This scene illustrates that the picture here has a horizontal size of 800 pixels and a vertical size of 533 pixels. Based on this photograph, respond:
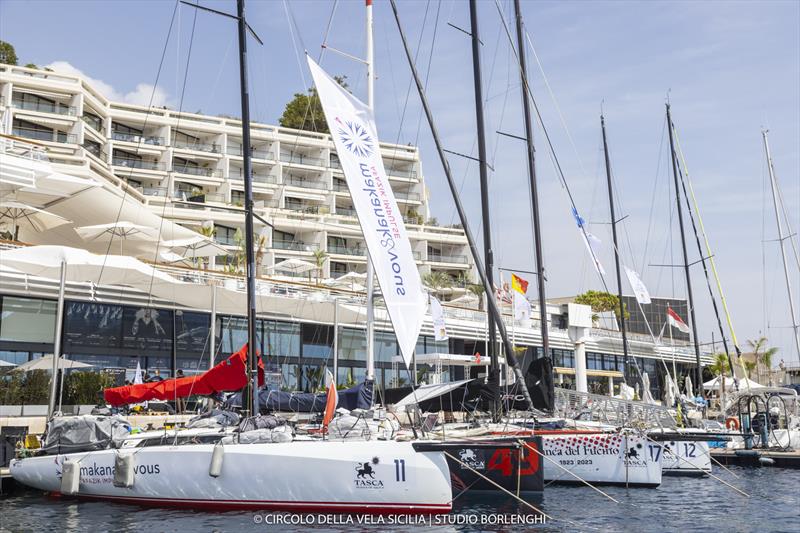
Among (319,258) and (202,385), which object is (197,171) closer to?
(319,258)

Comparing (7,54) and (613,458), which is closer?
(613,458)

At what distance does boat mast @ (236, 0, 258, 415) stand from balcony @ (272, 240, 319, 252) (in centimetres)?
5066

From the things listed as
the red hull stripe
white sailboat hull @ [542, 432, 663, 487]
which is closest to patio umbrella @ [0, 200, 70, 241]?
the red hull stripe

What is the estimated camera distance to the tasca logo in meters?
13.6

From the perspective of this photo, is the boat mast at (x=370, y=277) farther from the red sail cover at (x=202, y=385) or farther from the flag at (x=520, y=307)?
the flag at (x=520, y=307)

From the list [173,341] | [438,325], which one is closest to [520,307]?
[438,325]

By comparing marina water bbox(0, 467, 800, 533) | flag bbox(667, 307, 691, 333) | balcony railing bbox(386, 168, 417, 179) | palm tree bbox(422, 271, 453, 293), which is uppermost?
balcony railing bbox(386, 168, 417, 179)

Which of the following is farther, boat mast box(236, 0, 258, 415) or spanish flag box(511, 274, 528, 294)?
spanish flag box(511, 274, 528, 294)

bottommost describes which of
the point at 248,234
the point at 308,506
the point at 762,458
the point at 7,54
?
the point at 762,458

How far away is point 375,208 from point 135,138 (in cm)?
6018

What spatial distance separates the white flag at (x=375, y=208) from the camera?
13828mm

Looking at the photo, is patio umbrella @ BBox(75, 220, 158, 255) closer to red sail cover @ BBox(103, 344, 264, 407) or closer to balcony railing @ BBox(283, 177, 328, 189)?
red sail cover @ BBox(103, 344, 264, 407)

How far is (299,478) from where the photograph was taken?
45.6 feet

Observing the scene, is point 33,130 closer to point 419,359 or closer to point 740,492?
point 419,359
